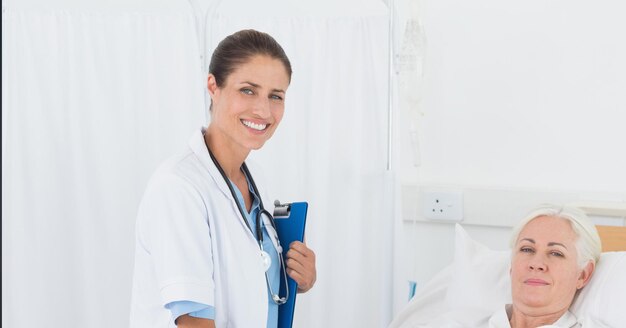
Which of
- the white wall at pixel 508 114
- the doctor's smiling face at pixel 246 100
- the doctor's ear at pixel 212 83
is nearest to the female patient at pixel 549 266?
the white wall at pixel 508 114

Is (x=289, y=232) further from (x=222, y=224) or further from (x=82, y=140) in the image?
(x=82, y=140)

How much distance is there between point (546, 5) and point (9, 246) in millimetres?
1842

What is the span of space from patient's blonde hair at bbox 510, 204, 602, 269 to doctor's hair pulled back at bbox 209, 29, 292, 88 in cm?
82

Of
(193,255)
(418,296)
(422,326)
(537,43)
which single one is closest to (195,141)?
(193,255)

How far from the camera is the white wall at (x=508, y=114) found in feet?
7.91

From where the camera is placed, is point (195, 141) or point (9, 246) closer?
point (195, 141)

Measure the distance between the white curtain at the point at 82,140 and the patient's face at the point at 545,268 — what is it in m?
1.11

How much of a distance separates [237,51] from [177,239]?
44 centimetres

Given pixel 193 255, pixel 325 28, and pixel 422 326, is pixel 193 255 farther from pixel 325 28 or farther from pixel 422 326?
pixel 325 28

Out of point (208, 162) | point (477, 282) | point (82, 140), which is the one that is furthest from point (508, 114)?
point (82, 140)

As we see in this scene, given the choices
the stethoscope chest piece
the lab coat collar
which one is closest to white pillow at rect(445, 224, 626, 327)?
the stethoscope chest piece

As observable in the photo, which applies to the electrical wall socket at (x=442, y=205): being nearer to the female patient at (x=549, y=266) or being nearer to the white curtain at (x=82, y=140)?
the female patient at (x=549, y=266)

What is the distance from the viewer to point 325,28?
2422mm

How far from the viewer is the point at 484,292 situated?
7.07 feet
